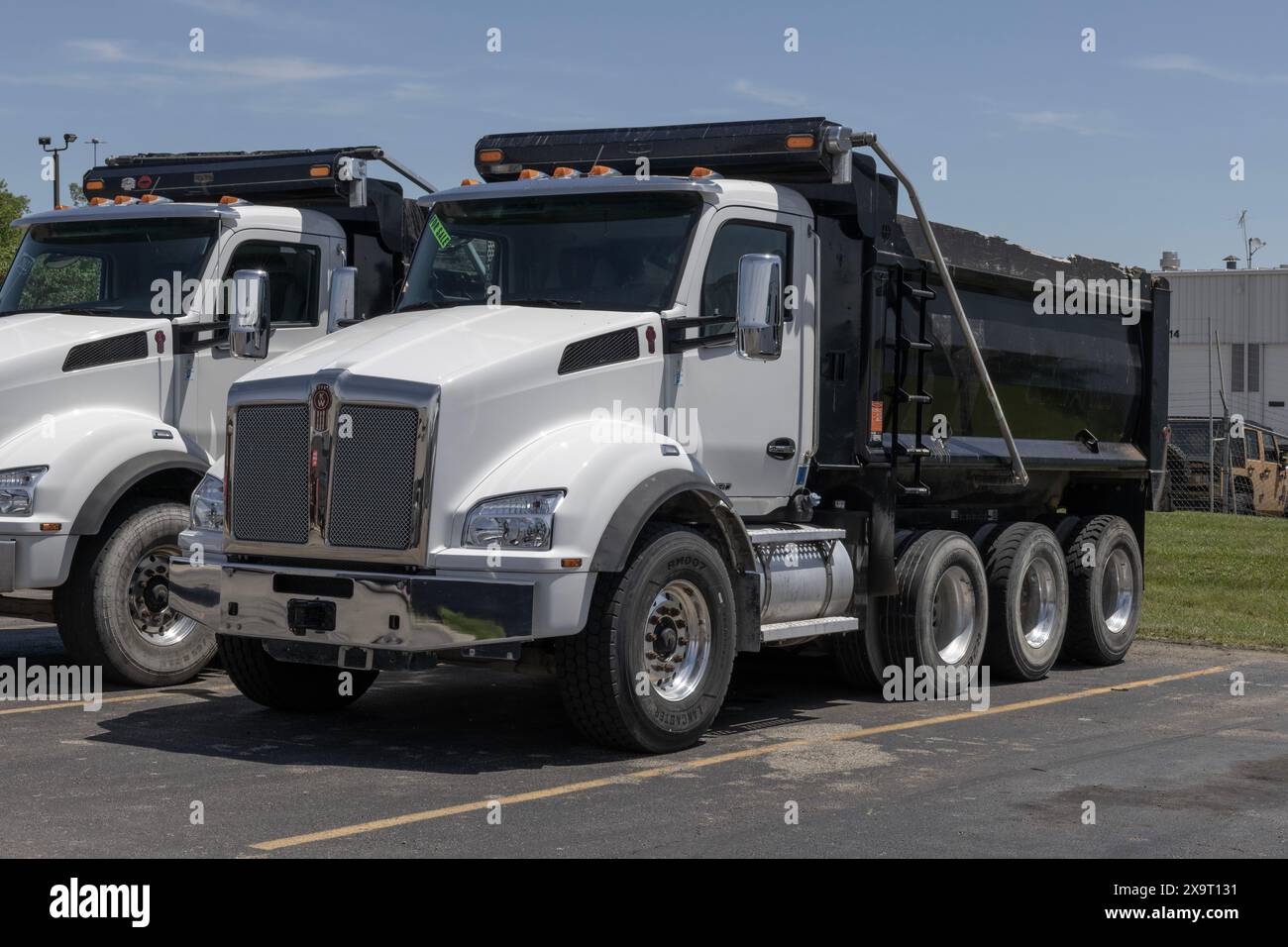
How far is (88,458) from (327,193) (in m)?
3.00

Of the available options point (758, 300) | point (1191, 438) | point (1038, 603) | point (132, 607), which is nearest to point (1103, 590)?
point (1038, 603)

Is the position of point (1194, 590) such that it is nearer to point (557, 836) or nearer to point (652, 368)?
point (652, 368)

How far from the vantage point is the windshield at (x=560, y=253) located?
9688 mm

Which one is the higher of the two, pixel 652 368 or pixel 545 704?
pixel 652 368

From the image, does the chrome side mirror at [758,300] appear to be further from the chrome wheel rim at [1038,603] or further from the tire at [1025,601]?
the chrome wheel rim at [1038,603]

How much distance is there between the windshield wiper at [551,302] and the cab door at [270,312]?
263 centimetres

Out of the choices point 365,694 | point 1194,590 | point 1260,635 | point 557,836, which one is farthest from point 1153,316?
point 557,836

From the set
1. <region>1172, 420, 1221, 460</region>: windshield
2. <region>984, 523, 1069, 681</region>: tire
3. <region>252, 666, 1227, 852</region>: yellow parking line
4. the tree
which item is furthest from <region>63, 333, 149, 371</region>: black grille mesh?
the tree

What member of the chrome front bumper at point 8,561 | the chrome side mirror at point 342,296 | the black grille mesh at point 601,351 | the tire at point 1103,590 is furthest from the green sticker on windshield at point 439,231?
the tire at point 1103,590

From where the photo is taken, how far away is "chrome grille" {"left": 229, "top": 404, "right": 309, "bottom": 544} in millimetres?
8742

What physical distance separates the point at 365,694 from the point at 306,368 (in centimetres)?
298

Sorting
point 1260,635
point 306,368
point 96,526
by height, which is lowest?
point 1260,635
